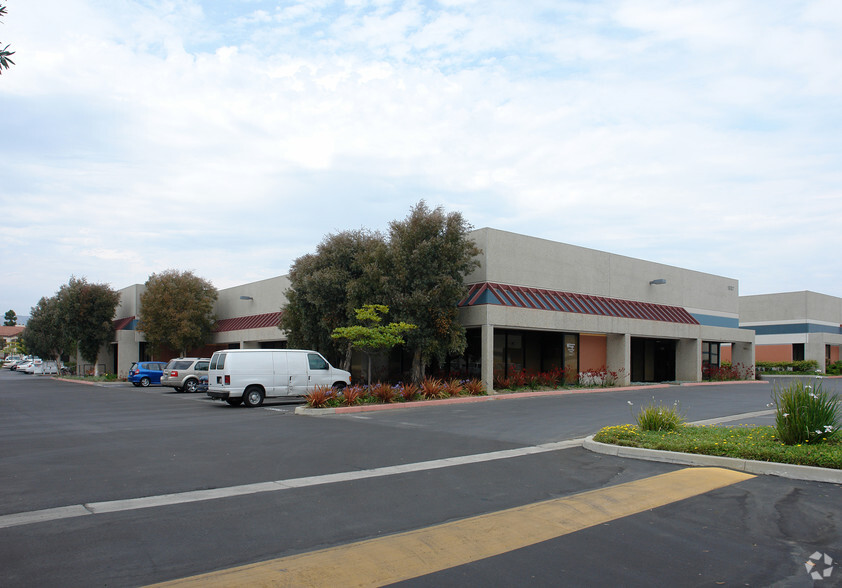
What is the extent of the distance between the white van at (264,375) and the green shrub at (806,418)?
1531cm

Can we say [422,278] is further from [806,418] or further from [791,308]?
[791,308]

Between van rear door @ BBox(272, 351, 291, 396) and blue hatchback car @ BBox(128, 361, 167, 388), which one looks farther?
blue hatchback car @ BBox(128, 361, 167, 388)

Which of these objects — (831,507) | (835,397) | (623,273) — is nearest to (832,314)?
(623,273)

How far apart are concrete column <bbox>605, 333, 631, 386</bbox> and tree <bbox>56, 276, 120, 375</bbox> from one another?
38275 millimetres

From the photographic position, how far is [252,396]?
21828mm

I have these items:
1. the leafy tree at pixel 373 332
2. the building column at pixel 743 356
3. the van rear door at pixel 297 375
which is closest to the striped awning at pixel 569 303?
the leafy tree at pixel 373 332

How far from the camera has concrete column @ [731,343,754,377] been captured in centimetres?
4106

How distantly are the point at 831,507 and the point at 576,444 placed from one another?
5362mm

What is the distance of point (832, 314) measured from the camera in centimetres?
5878

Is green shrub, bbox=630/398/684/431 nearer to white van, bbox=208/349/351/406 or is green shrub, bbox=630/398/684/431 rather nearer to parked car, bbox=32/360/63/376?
white van, bbox=208/349/351/406

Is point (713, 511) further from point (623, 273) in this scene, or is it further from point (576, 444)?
point (623, 273)

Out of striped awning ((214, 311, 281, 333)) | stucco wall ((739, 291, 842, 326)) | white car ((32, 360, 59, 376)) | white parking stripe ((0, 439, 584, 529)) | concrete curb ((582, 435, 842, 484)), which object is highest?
stucco wall ((739, 291, 842, 326))

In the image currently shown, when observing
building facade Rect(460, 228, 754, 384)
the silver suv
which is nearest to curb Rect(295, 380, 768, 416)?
building facade Rect(460, 228, 754, 384)

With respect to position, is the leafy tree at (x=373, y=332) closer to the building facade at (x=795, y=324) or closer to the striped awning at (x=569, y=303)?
the striped awning at (x=569, y=303)
